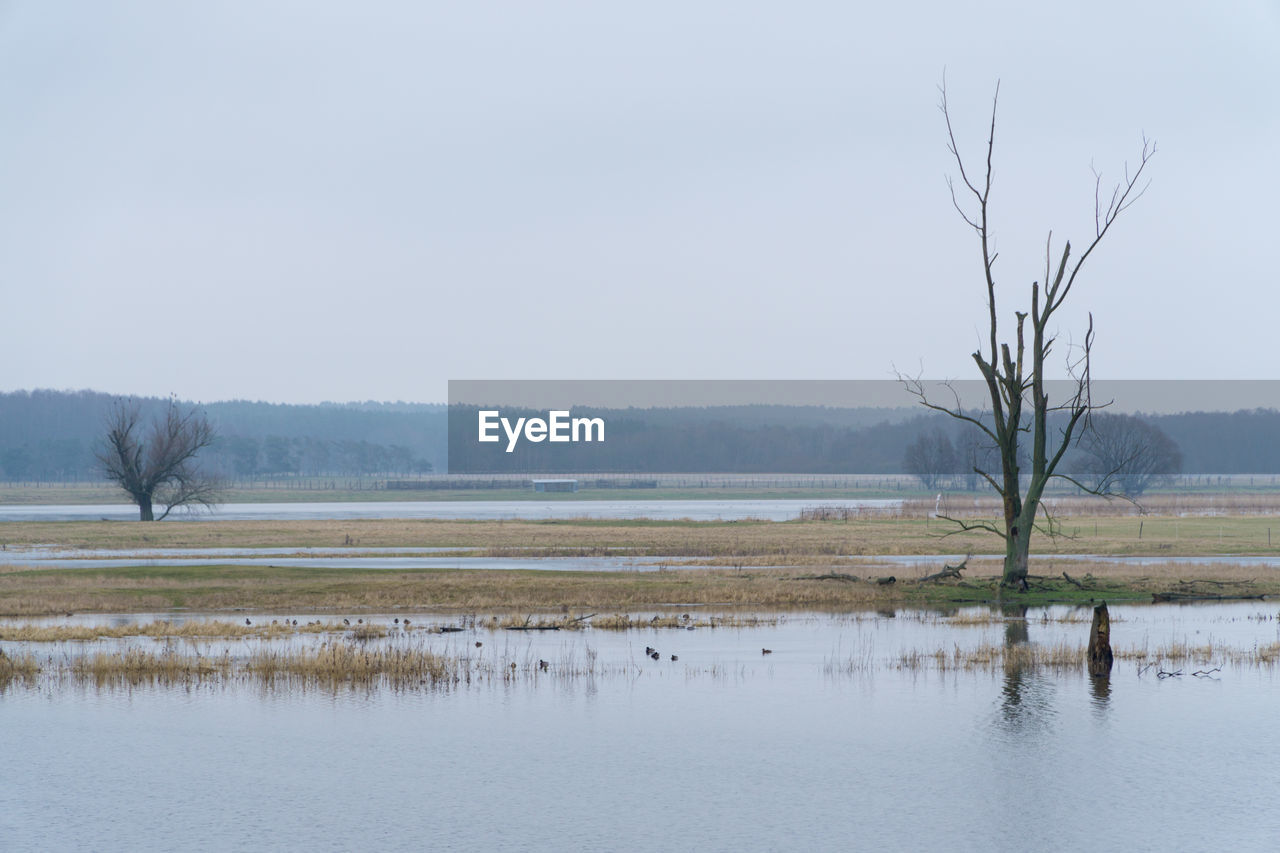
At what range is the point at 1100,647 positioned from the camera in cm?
2464

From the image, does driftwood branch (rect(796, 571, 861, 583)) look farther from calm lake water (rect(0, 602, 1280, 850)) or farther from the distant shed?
the distant shed

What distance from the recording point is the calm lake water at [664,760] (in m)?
15.3

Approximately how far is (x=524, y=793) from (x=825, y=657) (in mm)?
12136

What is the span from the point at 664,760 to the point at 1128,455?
14278cm

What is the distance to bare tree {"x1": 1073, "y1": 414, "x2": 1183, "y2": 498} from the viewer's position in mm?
143500

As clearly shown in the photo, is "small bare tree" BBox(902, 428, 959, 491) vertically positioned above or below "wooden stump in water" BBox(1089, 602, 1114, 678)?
above

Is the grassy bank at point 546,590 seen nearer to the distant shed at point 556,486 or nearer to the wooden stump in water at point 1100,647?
the wooden stump in water at point 1100,647

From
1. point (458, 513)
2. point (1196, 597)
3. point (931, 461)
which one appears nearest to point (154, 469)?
point (458, 513)

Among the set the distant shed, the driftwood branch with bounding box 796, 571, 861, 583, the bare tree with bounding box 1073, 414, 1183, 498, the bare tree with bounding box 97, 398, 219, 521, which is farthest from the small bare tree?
the driftwood branch with bounding box 796, 571, 861, 583

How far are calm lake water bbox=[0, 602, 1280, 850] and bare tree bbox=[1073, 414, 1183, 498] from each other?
11936 centimetres

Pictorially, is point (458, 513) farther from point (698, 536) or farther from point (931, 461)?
point (931, 461)

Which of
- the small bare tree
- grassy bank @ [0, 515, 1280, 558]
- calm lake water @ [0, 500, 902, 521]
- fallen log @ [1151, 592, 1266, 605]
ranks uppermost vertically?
the small bare tree

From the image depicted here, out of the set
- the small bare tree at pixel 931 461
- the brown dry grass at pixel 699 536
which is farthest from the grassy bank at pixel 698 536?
the small bare tree at pixel 931 461

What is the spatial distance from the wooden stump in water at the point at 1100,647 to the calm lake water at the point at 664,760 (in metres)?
0.33
